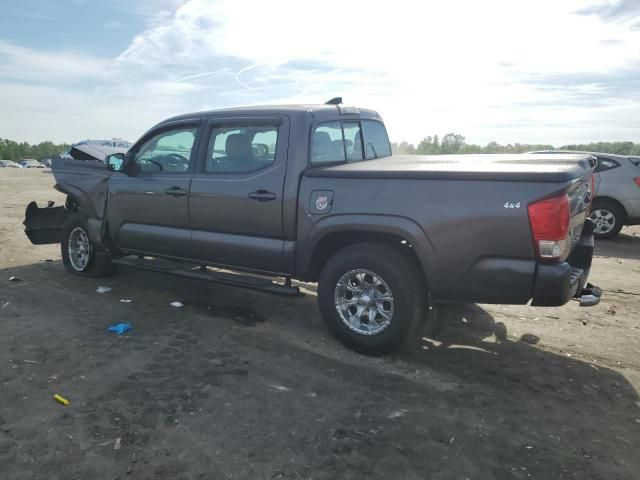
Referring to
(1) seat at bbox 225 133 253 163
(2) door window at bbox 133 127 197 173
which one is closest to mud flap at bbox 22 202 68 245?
(2) door window at bbox 133 127 197 173

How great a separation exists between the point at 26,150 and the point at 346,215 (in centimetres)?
10159

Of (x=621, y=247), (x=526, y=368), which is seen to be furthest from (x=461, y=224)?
(x=621, y=247)

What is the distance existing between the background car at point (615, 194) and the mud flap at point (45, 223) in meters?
8.27

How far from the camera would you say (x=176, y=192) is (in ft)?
16.1

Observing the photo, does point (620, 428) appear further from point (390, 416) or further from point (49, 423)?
point (49, 423)

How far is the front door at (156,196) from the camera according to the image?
495 cm

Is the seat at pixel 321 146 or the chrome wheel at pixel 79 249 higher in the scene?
the seat at pixel 321 146

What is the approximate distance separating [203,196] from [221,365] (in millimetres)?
1683

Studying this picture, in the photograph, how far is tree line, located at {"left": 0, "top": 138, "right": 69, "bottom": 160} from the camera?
84.1 m

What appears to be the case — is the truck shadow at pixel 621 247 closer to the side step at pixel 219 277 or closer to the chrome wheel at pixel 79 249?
the side step at pixel 219 277

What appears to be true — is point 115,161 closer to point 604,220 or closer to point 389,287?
point 389,287

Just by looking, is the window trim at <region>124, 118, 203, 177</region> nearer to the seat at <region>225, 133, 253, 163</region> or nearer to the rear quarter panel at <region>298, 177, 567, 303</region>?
the seat at <region>225, 133, 253, 163</region>

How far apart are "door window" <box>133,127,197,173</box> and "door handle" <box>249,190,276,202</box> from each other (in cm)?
101

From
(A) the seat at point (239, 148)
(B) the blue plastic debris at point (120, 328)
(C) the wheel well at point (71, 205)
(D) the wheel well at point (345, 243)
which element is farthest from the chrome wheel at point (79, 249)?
(D) the wheel well at point (345, 243)
